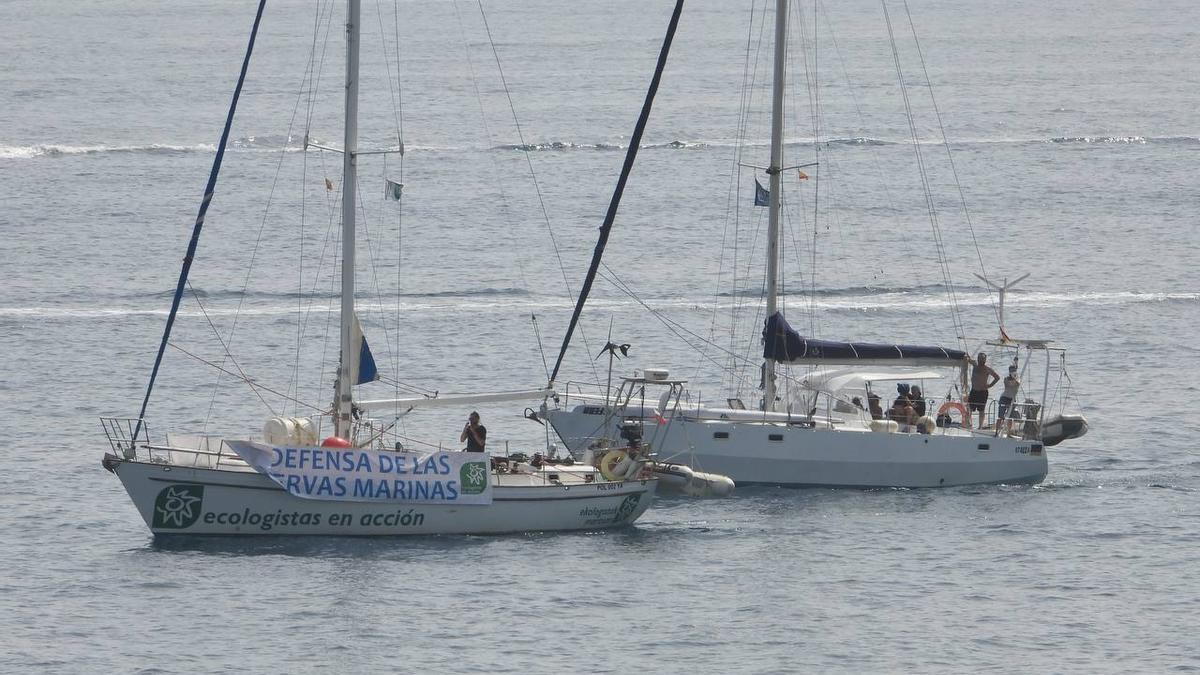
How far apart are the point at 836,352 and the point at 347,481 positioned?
56.8 ft

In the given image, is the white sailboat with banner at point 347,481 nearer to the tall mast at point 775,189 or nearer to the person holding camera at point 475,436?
the person holding camera at point 475,436

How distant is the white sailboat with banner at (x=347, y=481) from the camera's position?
4841cm

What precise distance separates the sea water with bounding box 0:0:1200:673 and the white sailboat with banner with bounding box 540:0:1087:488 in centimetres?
87

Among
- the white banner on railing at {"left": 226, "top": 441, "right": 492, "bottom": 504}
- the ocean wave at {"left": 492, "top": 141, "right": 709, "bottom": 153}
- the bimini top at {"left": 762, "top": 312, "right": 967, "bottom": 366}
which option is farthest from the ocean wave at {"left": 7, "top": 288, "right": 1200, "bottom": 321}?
the ocean wave at {"left": 492, "top": 141, "right": 709, "bottom": 153}

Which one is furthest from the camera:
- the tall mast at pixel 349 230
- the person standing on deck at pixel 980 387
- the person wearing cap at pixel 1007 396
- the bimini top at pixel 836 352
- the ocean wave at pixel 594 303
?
the ocean wave at pixel 594 303

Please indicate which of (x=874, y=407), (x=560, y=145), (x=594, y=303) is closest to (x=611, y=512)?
(x=874, y=407)

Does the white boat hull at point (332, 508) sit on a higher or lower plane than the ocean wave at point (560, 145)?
lower

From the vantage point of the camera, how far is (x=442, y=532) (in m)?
50.7

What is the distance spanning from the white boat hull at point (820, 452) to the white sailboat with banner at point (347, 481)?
466cm

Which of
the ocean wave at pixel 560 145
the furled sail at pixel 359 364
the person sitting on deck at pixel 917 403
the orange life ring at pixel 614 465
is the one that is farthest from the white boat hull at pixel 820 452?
the ocean wave at pixel 560 145

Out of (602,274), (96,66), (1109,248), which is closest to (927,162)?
(1109,248)

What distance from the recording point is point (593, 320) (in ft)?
279

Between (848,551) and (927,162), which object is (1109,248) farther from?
(848,551)

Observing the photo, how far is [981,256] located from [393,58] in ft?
313
